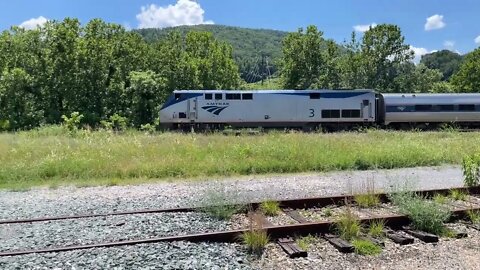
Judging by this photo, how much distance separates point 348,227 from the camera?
6566 mm

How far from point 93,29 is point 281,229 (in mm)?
46937

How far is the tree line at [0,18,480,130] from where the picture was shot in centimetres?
4416

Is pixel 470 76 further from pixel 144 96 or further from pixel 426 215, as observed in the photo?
pixel 426 215

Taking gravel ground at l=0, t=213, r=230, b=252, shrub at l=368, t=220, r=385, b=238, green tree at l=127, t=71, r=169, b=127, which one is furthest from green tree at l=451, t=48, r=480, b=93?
gravel ground at l=0, t=213, r=230, b=252

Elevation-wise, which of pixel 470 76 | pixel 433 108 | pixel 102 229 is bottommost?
pixel 102 229

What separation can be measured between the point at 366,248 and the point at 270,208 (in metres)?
2.26

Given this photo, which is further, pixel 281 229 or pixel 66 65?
pixel 66 65

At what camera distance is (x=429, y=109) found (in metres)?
36.8

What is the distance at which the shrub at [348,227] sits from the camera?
649cm

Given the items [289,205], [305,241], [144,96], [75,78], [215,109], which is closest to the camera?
[305,241]

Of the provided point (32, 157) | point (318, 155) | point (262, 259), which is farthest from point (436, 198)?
point (32, 157)

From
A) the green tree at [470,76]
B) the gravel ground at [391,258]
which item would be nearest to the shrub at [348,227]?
the gravel ground at [391,258]

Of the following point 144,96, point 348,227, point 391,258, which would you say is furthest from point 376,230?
point 144,96

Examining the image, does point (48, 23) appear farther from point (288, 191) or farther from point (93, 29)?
point (288, 191)
